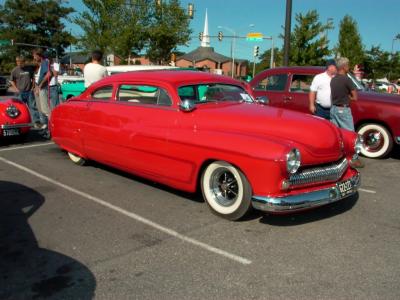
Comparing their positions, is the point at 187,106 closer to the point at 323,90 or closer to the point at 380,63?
the point at 323,90

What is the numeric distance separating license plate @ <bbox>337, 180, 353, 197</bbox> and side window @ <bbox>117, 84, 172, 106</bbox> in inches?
82.6

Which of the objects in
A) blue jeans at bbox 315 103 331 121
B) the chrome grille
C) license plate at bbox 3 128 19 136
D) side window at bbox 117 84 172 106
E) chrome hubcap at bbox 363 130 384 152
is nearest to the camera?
the chrome grille

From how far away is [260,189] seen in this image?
388cm

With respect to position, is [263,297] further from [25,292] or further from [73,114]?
[73,114]

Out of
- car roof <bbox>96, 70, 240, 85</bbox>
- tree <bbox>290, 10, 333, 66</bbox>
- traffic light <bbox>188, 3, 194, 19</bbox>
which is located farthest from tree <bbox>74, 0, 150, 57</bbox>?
car roof <bbox>96, 70, 240, 85</bbox>

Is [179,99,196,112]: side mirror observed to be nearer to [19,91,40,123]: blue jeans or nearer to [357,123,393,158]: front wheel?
[357,123,393,158]: front wheel

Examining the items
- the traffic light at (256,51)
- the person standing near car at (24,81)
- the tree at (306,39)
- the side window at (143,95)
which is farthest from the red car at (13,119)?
the traffic light at (256,51)

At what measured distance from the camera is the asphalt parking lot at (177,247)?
9.89 ft

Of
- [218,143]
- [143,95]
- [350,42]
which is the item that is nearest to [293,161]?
[218,143]

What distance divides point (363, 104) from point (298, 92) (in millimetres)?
1259

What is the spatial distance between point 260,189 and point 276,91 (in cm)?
503

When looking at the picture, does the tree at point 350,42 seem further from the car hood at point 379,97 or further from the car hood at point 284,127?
the car hood at point 284,127

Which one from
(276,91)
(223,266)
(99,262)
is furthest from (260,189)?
(276,91)

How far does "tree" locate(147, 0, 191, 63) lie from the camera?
2930 centimetres
